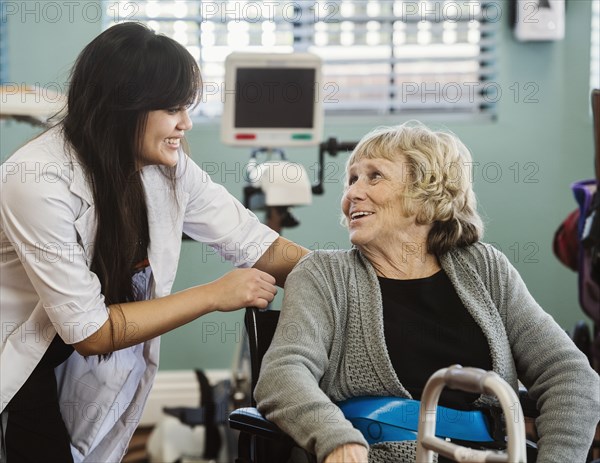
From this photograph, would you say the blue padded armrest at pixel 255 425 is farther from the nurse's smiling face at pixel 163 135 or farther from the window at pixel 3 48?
the window at pixel 3 48

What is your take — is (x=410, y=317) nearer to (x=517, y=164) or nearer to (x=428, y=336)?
(x=428, y=336)

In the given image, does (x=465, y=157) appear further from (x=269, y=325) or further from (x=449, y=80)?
(x=449, y=80)

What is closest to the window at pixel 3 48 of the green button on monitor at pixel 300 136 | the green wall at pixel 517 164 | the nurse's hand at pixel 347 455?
the green wall at pixel 517 164

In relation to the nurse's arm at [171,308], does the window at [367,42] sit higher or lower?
higher

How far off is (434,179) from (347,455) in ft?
2.18

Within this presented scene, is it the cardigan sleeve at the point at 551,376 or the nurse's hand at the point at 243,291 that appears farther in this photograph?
the nurse's hand at the point at 243,291

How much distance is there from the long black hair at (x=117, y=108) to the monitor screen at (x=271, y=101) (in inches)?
31.0

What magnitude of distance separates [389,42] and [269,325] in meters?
2.31

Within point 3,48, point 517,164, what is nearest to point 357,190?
point 517,164

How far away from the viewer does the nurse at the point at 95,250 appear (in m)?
1.60

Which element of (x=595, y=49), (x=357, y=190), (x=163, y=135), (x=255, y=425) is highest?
(x=595, y=49)

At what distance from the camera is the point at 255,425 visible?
4.82 feet

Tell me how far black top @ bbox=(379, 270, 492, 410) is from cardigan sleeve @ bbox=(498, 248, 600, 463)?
0.29 feet

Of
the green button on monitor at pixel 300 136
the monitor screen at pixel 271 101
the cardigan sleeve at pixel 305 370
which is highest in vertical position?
the monitor screen at pixel 271 101
